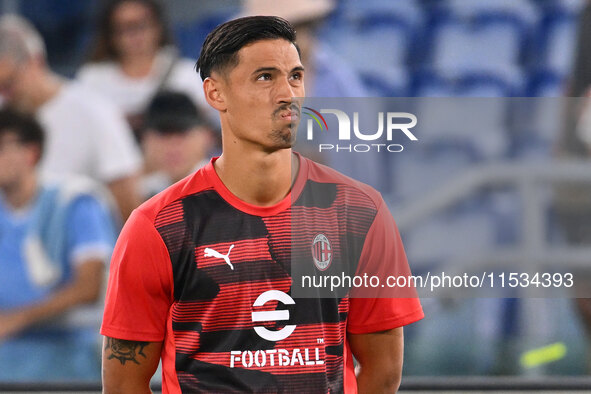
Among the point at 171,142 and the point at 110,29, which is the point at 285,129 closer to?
the point at 171,142

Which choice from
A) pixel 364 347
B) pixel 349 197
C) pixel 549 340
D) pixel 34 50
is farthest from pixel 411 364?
pixel 34 50

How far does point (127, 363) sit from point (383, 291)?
51cm

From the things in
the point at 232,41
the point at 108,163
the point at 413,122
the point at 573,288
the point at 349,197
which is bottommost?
the point at 573,288

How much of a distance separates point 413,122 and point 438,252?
0.27 metres

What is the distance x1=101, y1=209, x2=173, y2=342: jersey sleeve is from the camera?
1458mm

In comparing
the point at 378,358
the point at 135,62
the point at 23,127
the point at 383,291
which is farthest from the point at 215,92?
the point at 23,127

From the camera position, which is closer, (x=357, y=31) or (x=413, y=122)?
(x=413, y=122)

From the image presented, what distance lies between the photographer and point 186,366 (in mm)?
1483

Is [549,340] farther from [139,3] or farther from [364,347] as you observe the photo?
[139,3]

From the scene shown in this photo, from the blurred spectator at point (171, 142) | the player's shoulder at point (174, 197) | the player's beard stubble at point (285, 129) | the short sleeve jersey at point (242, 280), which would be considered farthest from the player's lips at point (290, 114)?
the blurred spectator at point (171, 142)

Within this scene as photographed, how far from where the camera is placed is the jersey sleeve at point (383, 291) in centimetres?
150

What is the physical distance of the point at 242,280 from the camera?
58.0 inches

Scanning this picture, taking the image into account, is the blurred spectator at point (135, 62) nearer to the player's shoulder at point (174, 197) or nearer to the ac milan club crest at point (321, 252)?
the player's shoulder at point (174, 197)

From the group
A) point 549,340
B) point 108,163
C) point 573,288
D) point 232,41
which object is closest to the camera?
point 232,41
